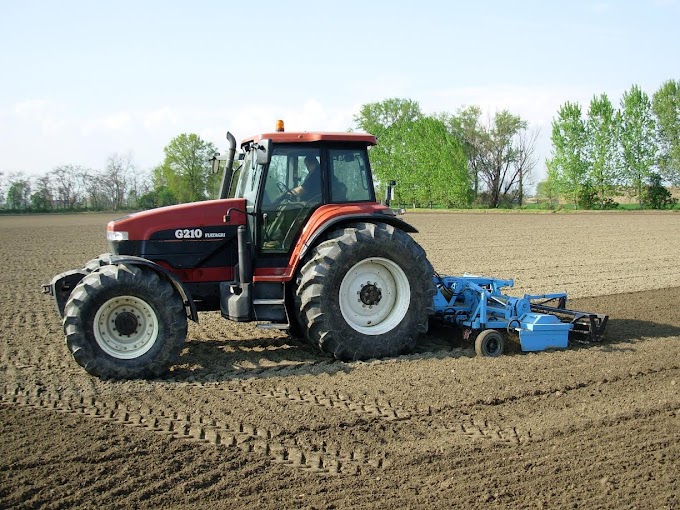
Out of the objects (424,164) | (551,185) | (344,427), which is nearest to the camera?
(344,427)

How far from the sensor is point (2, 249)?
2320 cm

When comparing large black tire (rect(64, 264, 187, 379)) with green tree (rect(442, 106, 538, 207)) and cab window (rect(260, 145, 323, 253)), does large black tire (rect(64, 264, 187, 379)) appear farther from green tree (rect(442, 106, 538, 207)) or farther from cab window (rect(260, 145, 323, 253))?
green tree (rect(442, 106, 538, 207))

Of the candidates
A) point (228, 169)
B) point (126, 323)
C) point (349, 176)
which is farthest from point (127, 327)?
point (349, 176)

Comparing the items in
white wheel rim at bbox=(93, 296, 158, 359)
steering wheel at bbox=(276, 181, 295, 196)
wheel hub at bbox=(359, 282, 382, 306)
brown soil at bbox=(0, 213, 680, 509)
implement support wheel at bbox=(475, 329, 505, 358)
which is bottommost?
brown soil at bbox=(0, 213, 680, 509)

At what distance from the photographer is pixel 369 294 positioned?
23.7 feet

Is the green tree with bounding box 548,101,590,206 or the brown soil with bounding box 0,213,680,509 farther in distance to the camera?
the green tree with bounding box 548,101,590,206

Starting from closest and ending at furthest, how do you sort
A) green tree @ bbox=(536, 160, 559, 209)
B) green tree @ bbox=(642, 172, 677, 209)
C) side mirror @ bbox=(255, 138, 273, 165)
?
side mirror @ bbox=(255, 138, 273, 165) → green tree @ bbox=(642, 172, 677, 209) → green tree @ bbox=(536, 160, 559, 209)

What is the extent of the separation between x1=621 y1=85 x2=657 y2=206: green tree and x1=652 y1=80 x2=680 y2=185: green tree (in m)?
0.66

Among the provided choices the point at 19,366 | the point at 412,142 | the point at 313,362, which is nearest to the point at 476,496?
the point at 313,362

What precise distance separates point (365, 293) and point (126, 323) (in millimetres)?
2431

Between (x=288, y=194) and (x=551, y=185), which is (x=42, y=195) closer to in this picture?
(x=551, y=185)

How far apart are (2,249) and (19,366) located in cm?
1819

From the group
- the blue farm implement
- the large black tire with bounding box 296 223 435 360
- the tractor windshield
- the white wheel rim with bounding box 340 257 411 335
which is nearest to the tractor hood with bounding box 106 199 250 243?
the tractor windshield

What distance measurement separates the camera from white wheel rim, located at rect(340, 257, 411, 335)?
719cm
